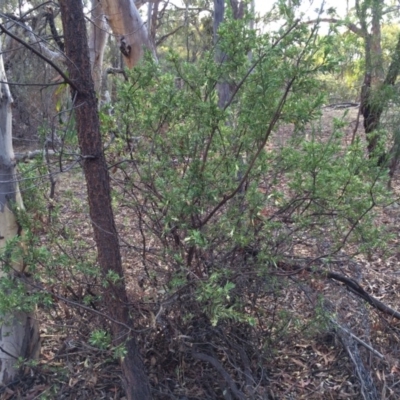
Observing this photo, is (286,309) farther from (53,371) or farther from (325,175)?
(53,371)

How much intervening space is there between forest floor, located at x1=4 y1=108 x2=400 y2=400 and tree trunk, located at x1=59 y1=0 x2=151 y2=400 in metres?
0.28

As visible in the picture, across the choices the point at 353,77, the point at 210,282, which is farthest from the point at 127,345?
the point at 353,77

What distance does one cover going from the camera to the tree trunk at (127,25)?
6582mm

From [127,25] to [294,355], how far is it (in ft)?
15.1

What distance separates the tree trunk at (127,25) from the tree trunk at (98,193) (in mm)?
3735

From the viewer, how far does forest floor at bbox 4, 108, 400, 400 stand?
372 centimetres

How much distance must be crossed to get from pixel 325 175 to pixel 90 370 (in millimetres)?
2185

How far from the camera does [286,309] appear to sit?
13.3 feet

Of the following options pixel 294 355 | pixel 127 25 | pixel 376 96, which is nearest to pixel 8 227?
pixel 294 355

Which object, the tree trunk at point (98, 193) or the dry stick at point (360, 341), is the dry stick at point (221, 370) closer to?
the tree trunk at point (98, 193)

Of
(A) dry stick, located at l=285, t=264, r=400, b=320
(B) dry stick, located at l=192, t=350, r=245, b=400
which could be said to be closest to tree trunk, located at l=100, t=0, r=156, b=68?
(A) dry stick, located at l=285, t=264, r=400, b=320

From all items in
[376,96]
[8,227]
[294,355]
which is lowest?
[294,355]

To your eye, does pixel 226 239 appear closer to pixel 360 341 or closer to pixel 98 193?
pixel 98 193

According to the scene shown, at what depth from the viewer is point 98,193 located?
10.2 feet
